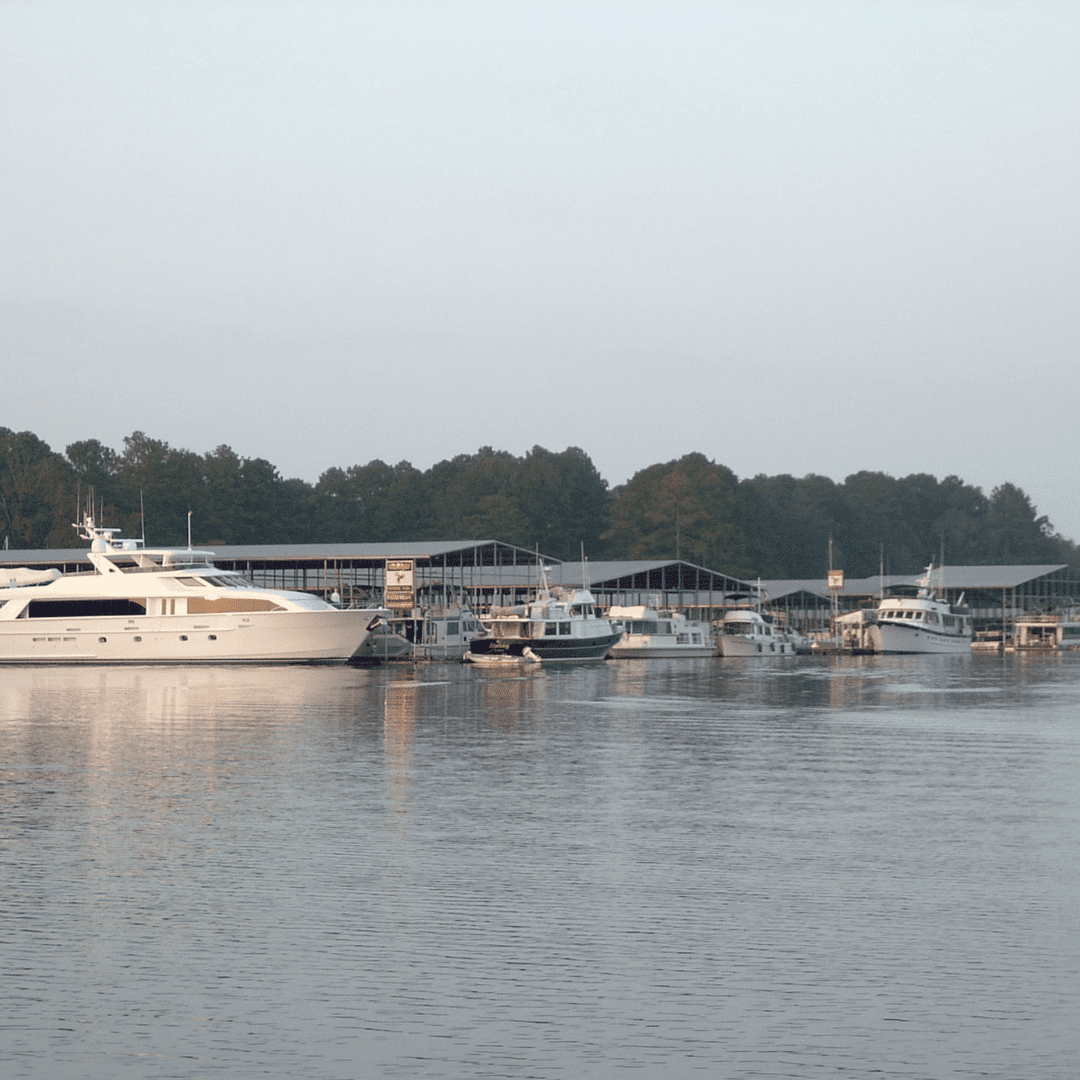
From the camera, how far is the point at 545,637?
316 feet

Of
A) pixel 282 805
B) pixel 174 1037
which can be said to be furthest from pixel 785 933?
pixel 282 805

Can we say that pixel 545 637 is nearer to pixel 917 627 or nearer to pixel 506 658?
pixel 506 658

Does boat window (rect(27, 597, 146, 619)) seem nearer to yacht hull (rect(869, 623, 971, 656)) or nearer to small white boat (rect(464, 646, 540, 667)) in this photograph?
small white boat (rect(464, 646, 540, 667))

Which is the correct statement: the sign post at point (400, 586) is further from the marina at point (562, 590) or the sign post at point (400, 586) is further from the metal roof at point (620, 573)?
the metal roof at point (620, 573)

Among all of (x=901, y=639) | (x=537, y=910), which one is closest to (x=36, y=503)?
(x=901, y=639)

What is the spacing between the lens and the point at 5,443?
593 feet

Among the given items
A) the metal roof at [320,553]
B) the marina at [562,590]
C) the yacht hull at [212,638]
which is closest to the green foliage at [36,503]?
the marina at [562,590]

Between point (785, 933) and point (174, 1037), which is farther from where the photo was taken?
point (785, 933)

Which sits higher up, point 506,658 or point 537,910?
point 506,658

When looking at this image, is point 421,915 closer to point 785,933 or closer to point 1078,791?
point 785,933

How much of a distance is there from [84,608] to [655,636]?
148ft

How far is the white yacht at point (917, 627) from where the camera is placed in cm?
12962

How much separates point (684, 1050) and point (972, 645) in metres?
138

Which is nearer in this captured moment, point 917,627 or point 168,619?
point 168,619
